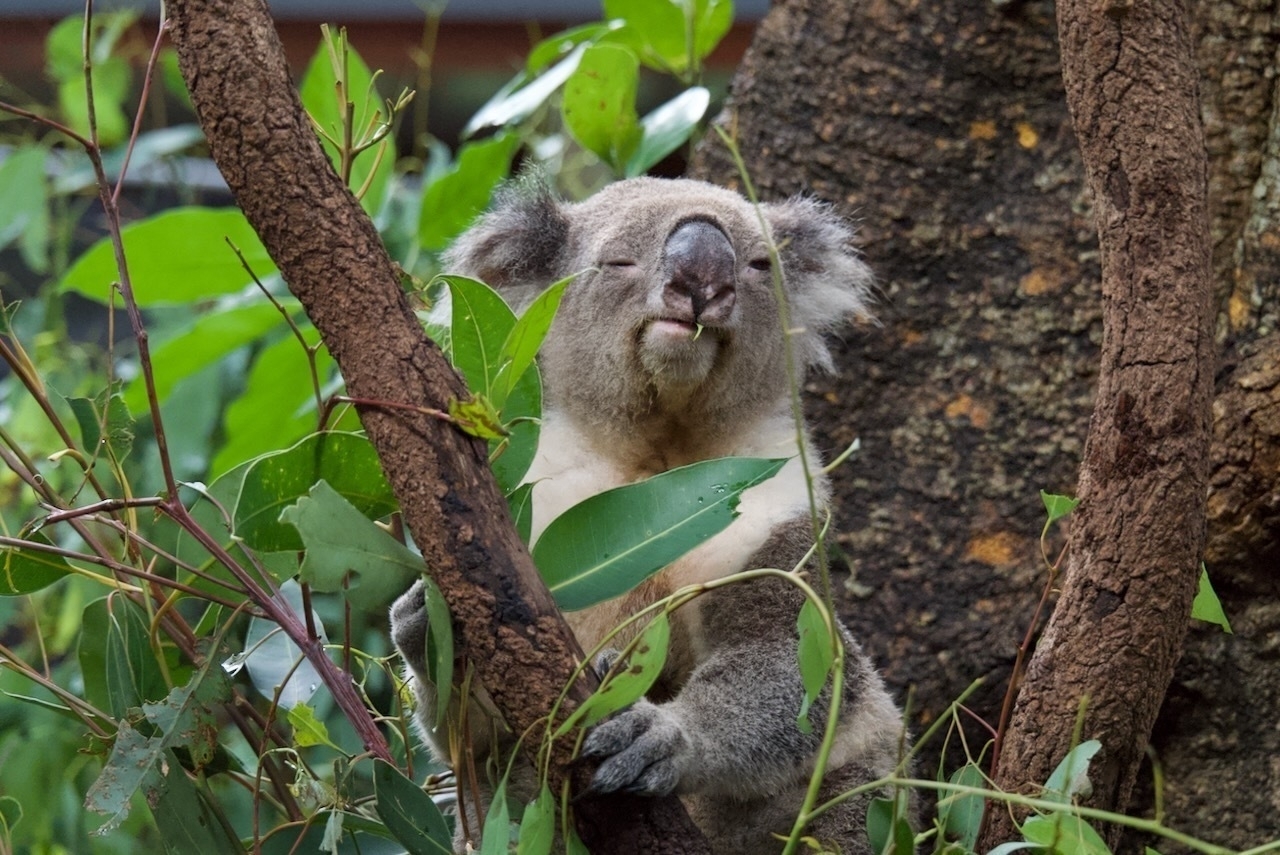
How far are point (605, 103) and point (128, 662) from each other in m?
1.49

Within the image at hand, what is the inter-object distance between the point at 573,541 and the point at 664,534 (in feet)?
0.36

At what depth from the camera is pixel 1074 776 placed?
1.49 m

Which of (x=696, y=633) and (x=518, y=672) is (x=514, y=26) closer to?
(x=696, y=633)

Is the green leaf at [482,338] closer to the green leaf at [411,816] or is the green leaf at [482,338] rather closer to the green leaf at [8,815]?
the green leaf at [411,816]

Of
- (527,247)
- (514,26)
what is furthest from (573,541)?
(514,26)

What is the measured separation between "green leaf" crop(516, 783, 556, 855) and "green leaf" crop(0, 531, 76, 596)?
662 mm

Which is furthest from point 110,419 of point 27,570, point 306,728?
point 306,728

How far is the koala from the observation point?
6.21 ft

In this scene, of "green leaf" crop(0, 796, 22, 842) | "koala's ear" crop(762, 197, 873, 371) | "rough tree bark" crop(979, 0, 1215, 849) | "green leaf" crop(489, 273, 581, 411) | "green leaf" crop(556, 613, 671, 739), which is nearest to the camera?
"green leaf" crop(556, 613, 671, 739)

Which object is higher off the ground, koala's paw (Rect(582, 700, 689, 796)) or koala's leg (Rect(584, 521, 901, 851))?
koala's paw (Rect(582, 700, 689, 796))

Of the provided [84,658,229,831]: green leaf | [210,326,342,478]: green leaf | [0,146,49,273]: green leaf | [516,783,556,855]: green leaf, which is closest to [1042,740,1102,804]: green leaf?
[516,783,556,855]: green leaf

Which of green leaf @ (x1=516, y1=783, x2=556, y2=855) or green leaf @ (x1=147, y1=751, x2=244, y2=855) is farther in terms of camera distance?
green leaf @ (x1=147, y1=751, x2=244, y2=855)

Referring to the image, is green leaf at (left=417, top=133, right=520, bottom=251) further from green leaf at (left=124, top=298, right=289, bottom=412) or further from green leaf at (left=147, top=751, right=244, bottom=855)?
green leaf at (left=147, top=751, right=244, bottom=855)

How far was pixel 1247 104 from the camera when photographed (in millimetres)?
2441
